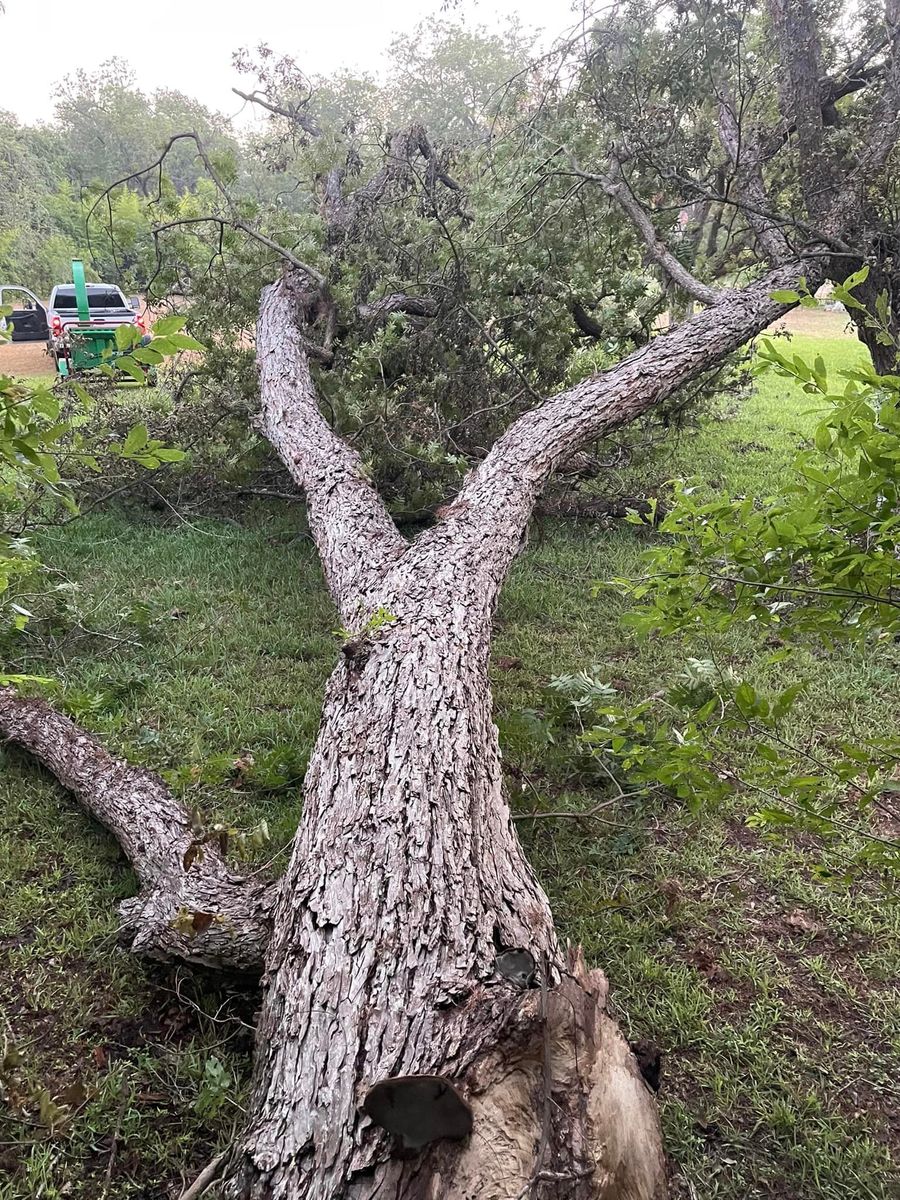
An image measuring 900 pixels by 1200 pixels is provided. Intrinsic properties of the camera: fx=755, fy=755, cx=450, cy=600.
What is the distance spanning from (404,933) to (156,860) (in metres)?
1.20

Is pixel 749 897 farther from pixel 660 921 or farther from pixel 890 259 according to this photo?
pixel 890 259

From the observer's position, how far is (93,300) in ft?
44.8

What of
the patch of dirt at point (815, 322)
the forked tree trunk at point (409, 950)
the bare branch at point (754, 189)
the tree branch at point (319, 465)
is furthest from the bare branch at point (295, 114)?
the patch of dirt at point (815, 322)

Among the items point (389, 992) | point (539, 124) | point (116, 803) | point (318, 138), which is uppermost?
point (318, 138)

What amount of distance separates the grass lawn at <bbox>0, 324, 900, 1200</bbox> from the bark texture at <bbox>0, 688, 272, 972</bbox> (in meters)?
0.14

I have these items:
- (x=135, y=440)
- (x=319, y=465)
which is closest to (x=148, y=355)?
(x=135, y=440)

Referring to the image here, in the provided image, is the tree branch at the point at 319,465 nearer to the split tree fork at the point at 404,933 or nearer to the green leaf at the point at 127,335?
the split tree fork at the point at 404,933

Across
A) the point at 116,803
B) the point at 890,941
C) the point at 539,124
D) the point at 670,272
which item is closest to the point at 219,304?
the point at 539,124

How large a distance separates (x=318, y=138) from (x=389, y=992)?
7.97 meters

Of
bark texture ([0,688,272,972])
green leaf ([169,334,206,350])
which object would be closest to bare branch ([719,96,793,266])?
green leaf ([169,334,206,350])

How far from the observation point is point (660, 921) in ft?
8.34

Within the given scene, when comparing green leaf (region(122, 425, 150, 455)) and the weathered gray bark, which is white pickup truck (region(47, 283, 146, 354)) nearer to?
the weathered gray bark

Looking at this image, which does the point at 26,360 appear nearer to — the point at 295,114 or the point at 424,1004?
the point at 295,114

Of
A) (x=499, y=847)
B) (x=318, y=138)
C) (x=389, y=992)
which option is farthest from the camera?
(x=318, y=138)
